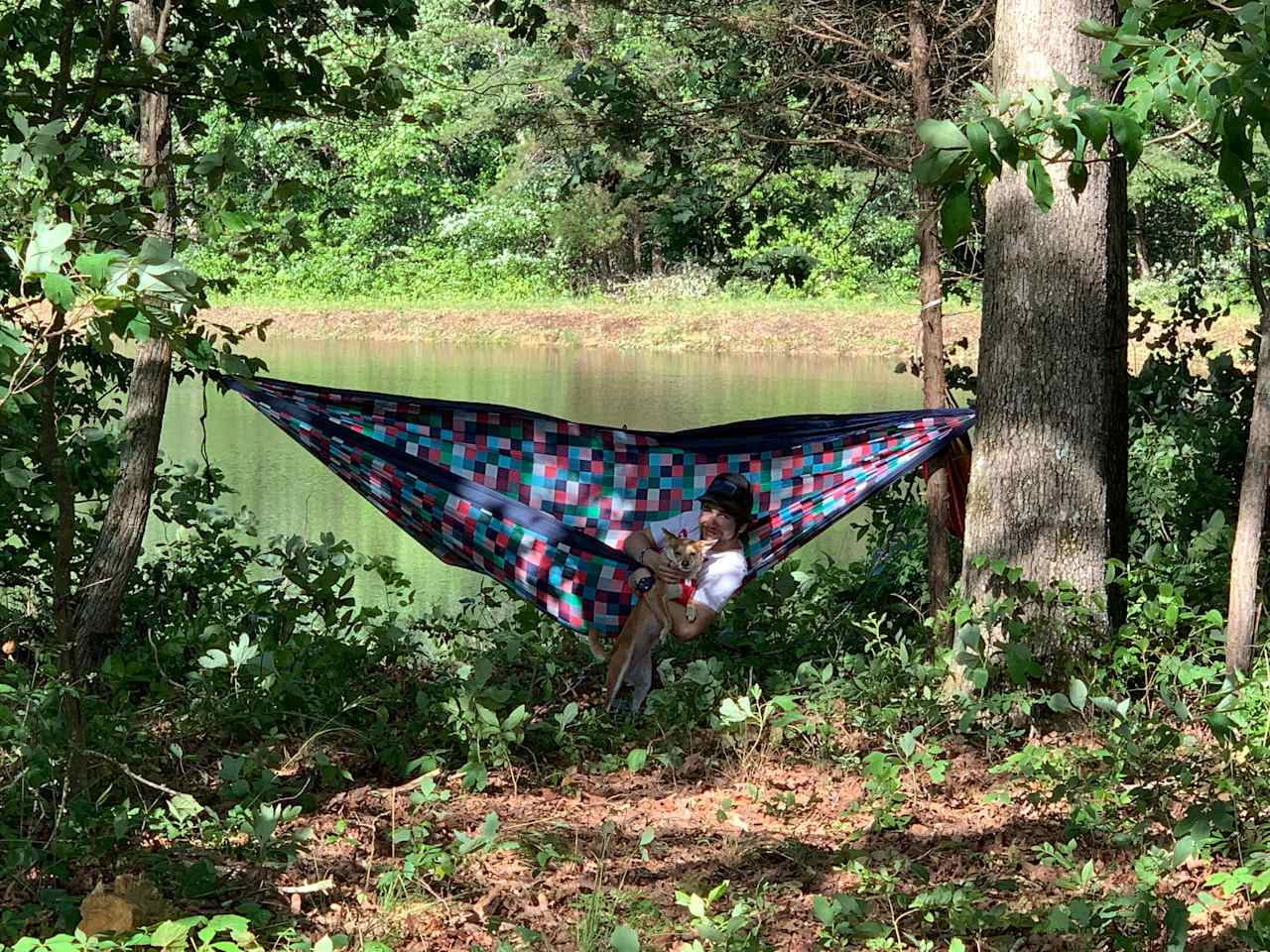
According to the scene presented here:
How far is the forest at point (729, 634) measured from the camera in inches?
88.3

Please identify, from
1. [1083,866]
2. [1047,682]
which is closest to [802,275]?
[1047,682]

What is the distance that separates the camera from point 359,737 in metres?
3.06

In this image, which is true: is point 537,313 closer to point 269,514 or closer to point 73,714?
point 269,514

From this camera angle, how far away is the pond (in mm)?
7074

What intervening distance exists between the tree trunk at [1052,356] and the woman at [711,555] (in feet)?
1.64

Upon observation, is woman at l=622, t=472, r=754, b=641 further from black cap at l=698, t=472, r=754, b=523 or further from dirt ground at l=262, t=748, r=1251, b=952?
dirt ground at l=262, t=748, r=1251, b=952

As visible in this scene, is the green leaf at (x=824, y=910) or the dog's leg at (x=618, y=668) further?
the dog's leg at (x=618, y=668)

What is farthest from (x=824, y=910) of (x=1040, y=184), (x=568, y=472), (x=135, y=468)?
(x=135, y=468)

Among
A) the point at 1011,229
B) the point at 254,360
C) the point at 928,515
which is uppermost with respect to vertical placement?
the point at 1011,229

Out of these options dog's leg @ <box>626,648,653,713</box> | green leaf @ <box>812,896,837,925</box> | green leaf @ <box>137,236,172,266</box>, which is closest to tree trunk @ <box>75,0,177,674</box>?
dog's leg @ <box>626,648,653,713</box>

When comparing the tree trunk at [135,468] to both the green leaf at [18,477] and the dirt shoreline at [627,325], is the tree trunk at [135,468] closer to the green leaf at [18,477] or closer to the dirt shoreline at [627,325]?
the green leaf at [18,477]

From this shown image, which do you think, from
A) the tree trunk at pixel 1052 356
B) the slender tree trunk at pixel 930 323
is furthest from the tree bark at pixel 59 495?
the slender tree trunk at pixel 930 323

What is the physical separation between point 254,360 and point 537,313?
553 inches

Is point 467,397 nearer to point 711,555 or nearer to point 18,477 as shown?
point 711,555
